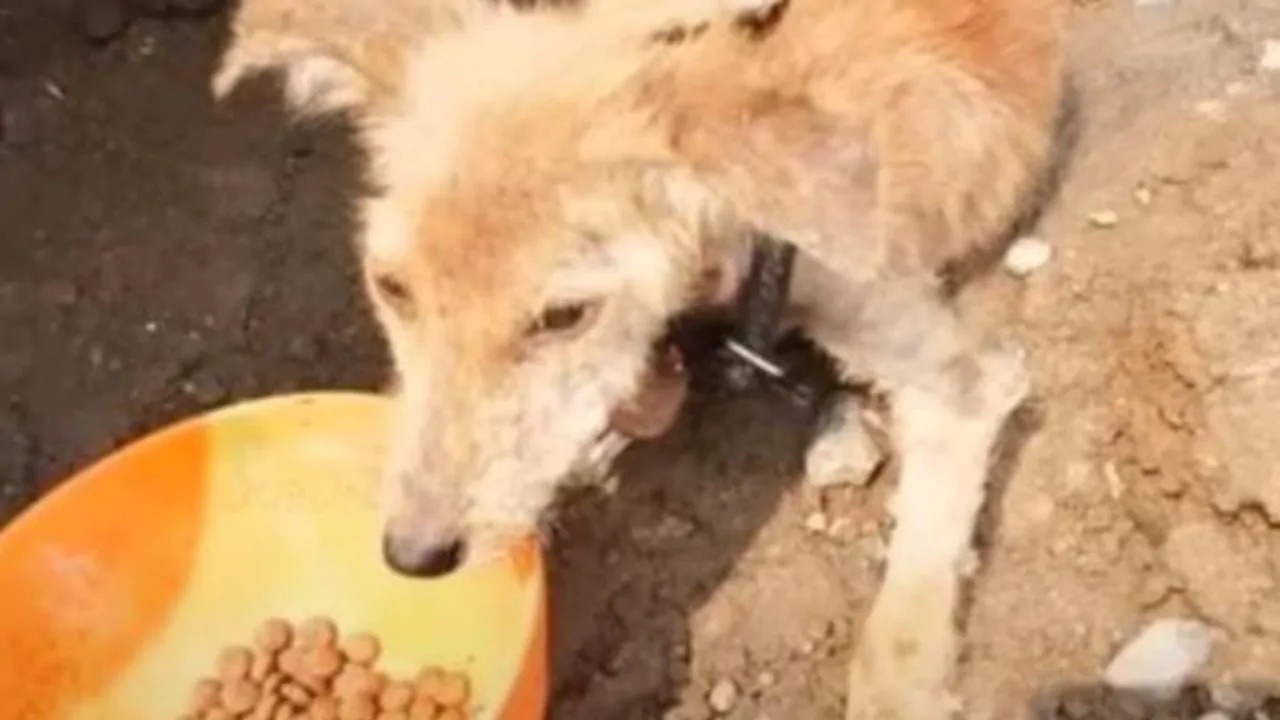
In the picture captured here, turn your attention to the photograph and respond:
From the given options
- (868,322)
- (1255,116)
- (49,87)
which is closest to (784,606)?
(868,322)

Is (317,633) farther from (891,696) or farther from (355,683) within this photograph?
(891,696)

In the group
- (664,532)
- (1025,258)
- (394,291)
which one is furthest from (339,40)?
(1025,258)

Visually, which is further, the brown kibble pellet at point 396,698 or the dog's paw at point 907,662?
the dog's paw at point 907,662

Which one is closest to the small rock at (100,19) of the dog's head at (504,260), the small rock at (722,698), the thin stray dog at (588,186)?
the thin stray dog at (588,186)

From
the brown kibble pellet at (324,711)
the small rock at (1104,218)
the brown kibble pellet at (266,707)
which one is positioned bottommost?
the brown kibble pellet at (324,711)

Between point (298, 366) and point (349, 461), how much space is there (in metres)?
0.43

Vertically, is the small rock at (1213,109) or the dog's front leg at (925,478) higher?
the small rock at (1213,109)

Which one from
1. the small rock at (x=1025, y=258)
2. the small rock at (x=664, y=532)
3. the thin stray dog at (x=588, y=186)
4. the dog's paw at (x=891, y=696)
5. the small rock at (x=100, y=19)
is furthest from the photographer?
the small rock at (x=100, y=19)

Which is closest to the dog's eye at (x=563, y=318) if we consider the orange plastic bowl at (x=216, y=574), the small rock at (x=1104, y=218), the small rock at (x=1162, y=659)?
the orange plastic bowl at (x=216, y=574)

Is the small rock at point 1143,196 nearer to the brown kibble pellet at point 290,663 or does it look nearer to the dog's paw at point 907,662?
the dog's paw at point 907,662

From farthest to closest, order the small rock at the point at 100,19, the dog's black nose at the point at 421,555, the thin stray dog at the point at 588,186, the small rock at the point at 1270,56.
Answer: the small rock at the point at 100,19
the small rock at the point at 1270,56
the dog's black nose at the point at 421,555
the thin stray dog at the point at 588,186

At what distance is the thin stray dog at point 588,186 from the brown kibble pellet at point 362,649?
0.30m

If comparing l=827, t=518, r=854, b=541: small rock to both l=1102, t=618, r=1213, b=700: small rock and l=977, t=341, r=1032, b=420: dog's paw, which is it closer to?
l=977, t=341, r=1032, b=420: dog's paw

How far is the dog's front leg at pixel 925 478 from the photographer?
3023mm
